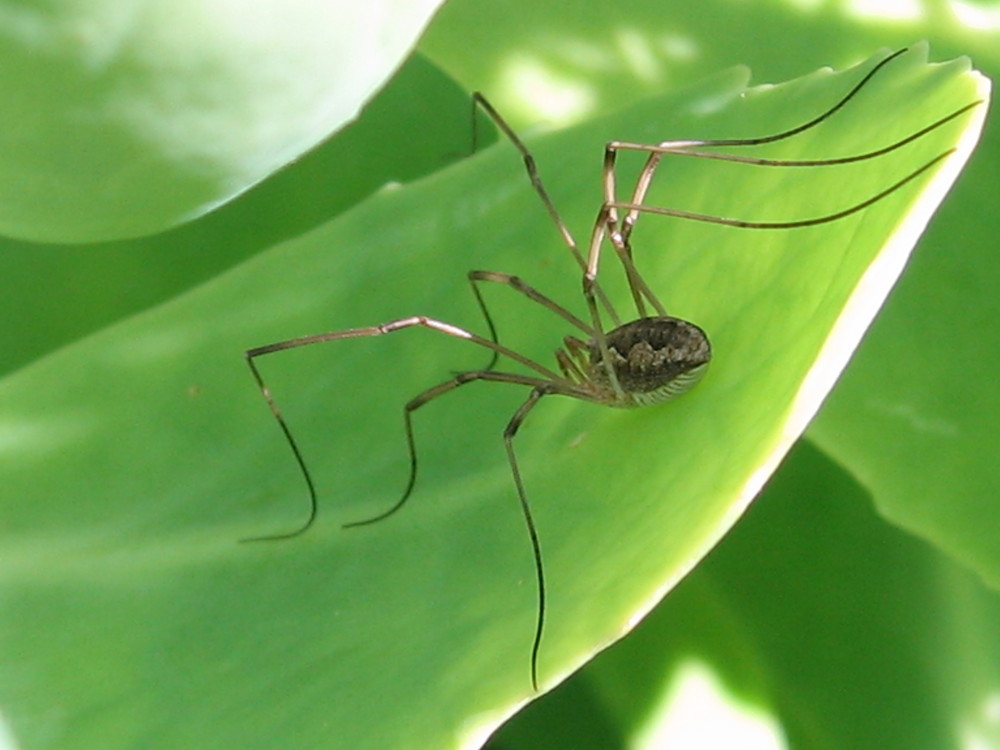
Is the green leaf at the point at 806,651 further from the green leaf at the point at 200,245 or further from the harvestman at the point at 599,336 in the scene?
the green leaf at the point at 200,245

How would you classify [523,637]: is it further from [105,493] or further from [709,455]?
[105,493]

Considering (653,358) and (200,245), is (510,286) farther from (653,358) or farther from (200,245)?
(200,245)

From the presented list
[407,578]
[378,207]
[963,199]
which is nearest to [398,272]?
[378,207]

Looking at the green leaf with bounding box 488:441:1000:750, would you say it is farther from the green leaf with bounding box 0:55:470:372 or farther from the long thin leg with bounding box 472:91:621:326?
the green leaf with bounding box 0:55:470:372

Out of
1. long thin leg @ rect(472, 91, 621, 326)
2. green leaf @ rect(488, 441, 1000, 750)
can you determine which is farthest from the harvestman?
green leaf @ rect(488, 441, 1000, 750)

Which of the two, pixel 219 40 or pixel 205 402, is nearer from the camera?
pixel 219 40

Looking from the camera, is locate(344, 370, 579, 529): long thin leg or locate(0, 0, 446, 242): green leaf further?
locate(344, 370, 579, 529): long thin leg
